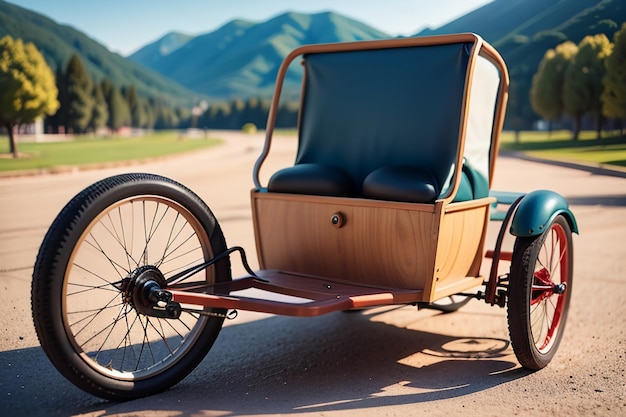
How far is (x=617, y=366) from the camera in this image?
3.39 m

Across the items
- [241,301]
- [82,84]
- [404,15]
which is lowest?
[241,301]

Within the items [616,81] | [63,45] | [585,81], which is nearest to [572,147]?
[585,81]

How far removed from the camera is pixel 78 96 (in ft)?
27.6

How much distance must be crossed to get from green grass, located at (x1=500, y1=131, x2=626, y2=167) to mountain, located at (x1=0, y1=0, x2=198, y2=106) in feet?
16.0

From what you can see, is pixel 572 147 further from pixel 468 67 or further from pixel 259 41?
pixel 259 41

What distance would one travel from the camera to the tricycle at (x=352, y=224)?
2.72m

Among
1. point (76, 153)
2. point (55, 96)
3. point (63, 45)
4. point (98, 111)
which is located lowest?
point (76, 153)

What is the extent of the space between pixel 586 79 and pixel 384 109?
3.71m

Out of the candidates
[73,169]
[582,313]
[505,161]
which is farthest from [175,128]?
[582,313]

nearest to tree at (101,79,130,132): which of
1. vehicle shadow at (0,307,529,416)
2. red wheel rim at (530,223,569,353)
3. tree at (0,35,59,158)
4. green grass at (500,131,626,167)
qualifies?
tree at (0,35,59,158)

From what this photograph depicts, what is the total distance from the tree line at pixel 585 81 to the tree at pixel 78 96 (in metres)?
5.12

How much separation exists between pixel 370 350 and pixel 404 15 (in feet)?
11.7

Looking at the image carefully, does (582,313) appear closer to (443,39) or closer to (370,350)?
(370,350)

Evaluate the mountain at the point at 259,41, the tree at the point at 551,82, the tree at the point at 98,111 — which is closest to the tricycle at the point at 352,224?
the mountain at the point at 259,41
